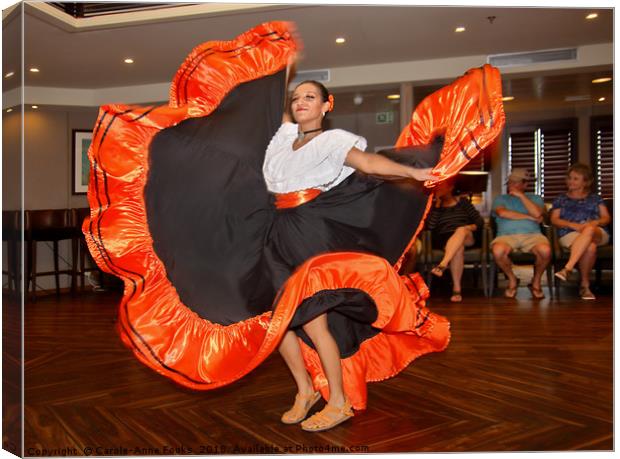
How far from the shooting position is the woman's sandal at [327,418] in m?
1.74

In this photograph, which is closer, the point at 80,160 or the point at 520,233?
the point at 520,233

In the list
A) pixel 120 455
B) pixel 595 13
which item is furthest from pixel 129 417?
pixel 595 13

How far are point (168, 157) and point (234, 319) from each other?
0.55 m

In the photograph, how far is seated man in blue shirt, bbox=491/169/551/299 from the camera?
15.2 feet

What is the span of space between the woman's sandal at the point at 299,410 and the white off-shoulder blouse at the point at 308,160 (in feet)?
2.29

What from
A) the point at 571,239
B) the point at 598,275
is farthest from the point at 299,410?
the point at 598,275

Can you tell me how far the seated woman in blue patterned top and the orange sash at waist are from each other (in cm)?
326

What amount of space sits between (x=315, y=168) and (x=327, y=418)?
780mm

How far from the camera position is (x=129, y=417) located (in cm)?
191

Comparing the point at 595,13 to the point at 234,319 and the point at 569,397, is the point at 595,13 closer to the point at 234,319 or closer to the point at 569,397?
the point at 569,397

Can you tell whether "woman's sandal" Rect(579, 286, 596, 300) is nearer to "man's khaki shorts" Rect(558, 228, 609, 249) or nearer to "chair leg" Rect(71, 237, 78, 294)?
"man's khaki shorts" Rect(558, 228, 609, 249)

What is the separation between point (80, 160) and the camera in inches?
230

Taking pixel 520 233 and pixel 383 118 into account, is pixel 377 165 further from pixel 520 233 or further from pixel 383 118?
pixel 383 118

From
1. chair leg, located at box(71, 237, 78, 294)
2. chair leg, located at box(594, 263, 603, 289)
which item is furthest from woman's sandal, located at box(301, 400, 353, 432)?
chair leg, located at box(71, 237, 78, 294)
